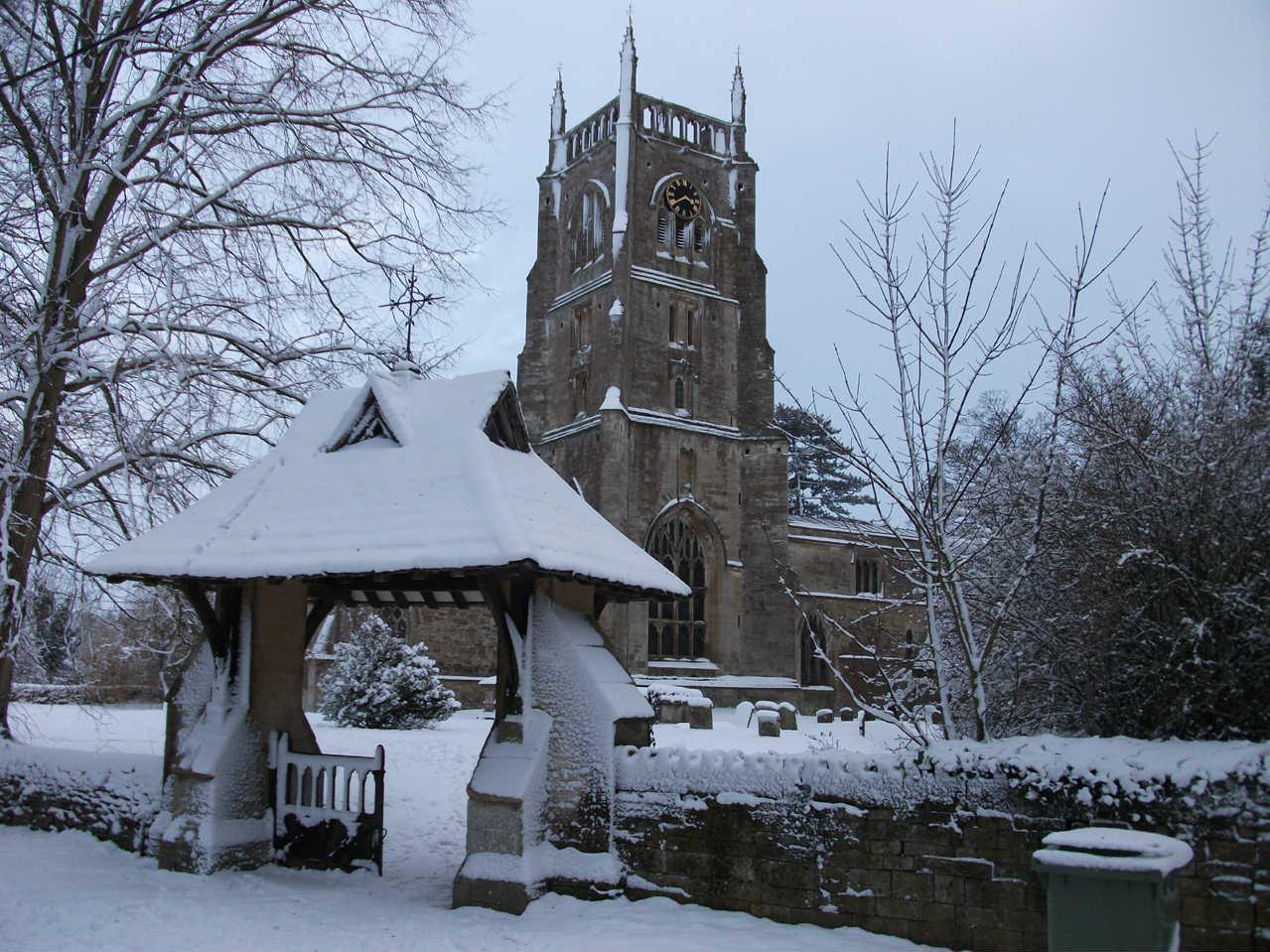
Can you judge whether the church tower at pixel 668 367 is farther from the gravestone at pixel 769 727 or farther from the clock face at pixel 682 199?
the gravestone at pixel 769 727

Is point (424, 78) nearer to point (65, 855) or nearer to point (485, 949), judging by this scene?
point (65, 855)

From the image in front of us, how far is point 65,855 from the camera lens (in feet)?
32.0

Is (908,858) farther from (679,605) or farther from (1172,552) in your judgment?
(679,605)

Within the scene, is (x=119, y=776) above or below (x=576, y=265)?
below

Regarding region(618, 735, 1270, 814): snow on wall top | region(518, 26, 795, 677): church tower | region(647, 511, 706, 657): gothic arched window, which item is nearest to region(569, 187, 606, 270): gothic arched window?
region(518, 26, 795, 677): church tower

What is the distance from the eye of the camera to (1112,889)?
519 cm

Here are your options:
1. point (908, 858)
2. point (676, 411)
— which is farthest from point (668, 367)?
point (908, 858)

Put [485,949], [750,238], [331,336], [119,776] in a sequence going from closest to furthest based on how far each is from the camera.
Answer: [485,949] < [119,776] < [331,336] < [750,238]

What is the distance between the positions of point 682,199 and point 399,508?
102 ft

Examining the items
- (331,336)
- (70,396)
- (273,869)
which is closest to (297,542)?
(273,869)

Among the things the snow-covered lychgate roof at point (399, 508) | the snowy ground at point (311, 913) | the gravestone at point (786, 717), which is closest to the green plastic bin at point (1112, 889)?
the snowy ground at point (311, 913)

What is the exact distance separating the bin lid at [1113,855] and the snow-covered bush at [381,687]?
18.4 m

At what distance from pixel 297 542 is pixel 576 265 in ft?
102

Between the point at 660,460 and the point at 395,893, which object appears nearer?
the point at 395,893
